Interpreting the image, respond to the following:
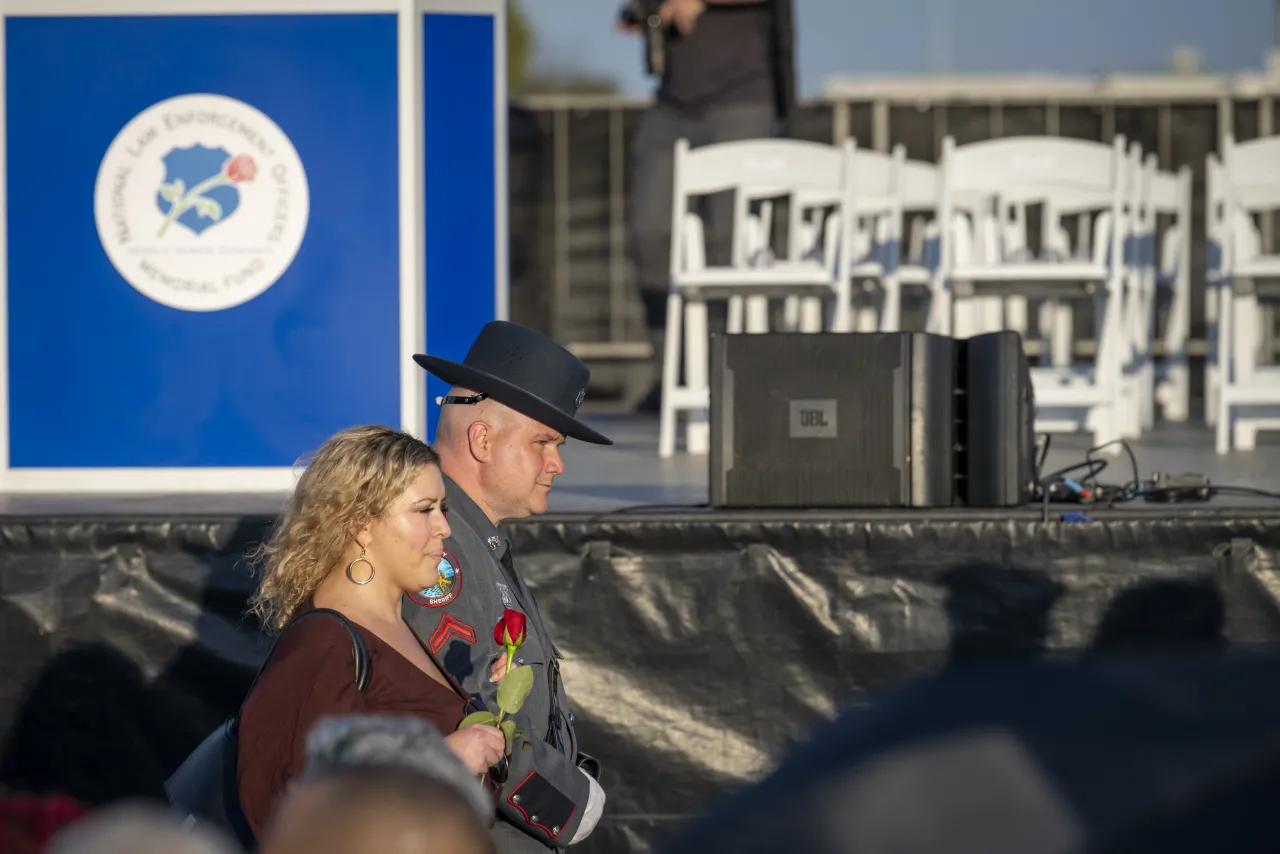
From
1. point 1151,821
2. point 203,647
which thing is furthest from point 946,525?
point 1151,821

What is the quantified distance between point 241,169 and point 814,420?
1565mm

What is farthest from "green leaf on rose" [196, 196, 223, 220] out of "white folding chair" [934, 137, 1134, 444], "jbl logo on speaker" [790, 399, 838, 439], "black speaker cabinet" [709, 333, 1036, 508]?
"white folding chair" [934, 137, 1134, 444]

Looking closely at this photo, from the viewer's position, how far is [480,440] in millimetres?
2912

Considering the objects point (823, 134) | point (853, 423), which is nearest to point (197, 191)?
point (853, 423)

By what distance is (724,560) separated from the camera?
12.3 feet

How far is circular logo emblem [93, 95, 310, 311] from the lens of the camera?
4.14 meters

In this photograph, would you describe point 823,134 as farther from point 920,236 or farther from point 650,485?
point 650,485

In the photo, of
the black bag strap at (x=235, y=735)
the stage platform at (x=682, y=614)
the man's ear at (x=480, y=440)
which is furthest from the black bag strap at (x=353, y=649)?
the stage platform at (x=682, y=614)

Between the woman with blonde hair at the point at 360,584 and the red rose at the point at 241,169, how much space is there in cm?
188

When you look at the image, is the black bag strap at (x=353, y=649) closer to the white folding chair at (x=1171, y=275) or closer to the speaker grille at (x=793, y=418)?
the speaker grille at (x=793, y=418)

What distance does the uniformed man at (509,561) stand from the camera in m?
2.46

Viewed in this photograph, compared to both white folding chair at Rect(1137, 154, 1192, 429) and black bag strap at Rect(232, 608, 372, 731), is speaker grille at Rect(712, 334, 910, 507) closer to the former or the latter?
black bag strap at Rect(232, 608, 372, 731)

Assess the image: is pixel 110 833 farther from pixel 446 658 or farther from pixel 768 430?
pixel 768 430

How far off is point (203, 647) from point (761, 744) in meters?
1.32
